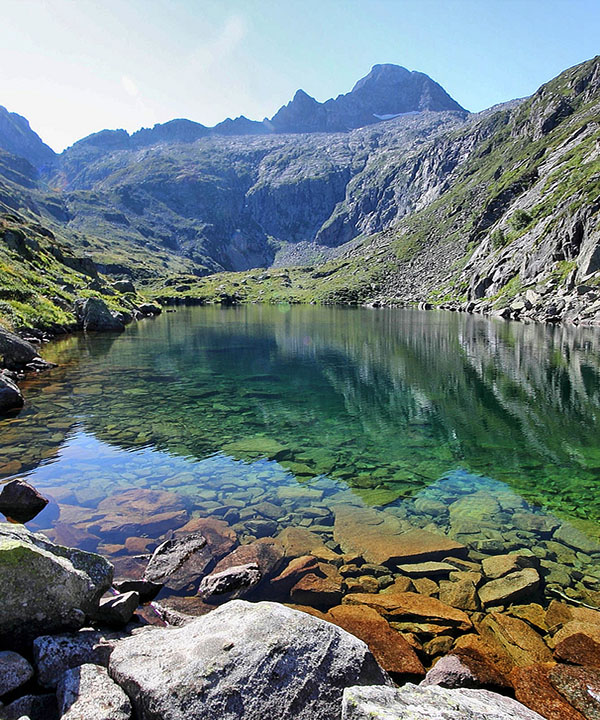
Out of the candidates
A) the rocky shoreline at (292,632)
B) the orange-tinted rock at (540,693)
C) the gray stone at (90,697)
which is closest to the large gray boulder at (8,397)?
the rocky shoreline at (292,632)

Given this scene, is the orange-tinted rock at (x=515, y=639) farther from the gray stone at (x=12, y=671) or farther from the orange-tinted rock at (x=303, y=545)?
the gray stone at (x=12, y=671)

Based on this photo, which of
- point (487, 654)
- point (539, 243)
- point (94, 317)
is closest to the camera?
point (487, 654)

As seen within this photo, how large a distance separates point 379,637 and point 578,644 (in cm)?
399

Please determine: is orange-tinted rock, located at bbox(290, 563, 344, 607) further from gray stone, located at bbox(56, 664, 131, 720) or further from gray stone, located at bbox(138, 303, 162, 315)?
gray stone, located at bbox(138, 303, 162, 315)

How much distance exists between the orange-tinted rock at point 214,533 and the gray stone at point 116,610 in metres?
3.34

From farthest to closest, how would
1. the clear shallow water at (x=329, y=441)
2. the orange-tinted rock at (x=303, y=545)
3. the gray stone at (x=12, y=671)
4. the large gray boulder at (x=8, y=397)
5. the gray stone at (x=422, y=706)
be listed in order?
the large gray boulder at (x=8, y=397), the clear shallow water at (x=329, y=441), the orange-tinted rock at (x=303, y=545), the gray stone at (x=12, y=671), the gray stone at (x=422, y=706)

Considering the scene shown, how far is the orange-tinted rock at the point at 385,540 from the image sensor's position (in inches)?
465

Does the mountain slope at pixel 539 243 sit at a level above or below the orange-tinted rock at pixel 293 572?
above

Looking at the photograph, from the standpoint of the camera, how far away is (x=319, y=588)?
10367mm

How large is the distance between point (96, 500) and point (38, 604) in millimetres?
8565

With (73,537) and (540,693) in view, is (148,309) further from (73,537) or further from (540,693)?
(540,693)

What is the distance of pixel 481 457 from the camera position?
19.9 m

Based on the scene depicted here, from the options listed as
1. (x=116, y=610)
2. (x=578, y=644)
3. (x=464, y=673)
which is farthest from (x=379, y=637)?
(x=116, y=610)

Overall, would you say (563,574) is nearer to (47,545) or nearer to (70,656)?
(70,656)
